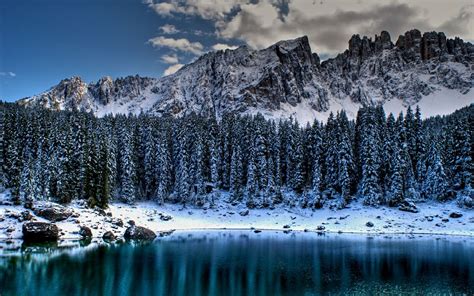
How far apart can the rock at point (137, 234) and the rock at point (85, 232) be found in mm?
5908

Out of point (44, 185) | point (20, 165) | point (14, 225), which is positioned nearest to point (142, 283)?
point (14, 225)

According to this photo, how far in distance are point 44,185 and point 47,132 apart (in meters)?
22.4

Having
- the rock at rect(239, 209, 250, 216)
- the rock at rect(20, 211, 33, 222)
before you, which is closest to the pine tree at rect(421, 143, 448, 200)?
the rock at rect(239, 209, 250, 216)

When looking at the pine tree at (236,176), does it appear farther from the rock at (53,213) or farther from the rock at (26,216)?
the rock at (26,216)

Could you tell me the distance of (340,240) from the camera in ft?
201

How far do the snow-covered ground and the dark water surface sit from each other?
1068 centimetres

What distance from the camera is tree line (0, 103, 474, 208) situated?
73.4 m

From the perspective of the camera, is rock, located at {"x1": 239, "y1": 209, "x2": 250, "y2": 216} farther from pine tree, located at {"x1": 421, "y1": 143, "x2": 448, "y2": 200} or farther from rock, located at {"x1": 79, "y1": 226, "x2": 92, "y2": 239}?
pine tree, located at {"x1": 421, "y1": 143, "x2": 448, "y2": 200}

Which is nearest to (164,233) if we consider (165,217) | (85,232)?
(165,217)

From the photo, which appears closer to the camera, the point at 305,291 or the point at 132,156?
the point at 305,291

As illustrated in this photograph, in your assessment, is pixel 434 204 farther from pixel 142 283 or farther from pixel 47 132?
pixel 47 132

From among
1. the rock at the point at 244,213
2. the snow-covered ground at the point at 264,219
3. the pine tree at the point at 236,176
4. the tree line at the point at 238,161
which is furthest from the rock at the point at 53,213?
the pine tree at the point at 236,176

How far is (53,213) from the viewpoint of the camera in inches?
2419

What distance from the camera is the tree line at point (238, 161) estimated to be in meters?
73.4
